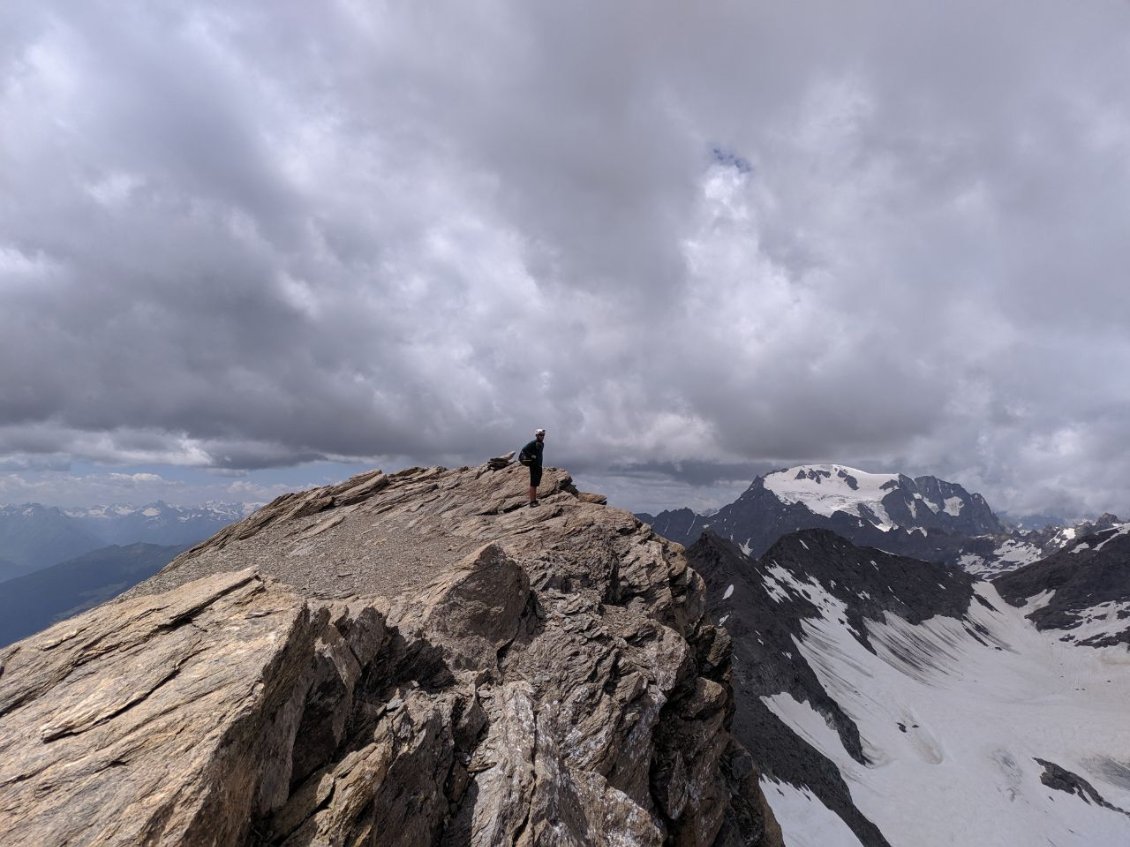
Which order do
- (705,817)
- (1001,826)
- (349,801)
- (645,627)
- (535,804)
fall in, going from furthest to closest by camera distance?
1. (1001,826)
2. (645,627)
3. (705,817)
4. (535,804)
5. (349,801)

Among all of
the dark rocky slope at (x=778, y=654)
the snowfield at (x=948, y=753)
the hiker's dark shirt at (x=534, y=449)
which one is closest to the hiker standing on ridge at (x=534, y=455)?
the hiker's dark shirt at (x=534, y=449)

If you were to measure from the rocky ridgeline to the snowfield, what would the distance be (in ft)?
186

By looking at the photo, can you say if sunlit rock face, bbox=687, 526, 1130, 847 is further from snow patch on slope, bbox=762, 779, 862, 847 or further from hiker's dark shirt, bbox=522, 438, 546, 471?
hiker's dark shirt, bbox=522, 438, 546, 471

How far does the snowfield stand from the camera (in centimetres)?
8788

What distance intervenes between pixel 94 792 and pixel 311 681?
162 inches

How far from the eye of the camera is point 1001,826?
305 feet

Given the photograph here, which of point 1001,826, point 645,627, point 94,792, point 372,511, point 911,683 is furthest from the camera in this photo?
point 911,683

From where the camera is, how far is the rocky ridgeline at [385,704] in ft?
30.2

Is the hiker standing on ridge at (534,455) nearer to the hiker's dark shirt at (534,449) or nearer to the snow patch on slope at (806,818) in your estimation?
the hiker's dark shirt at (534,449)

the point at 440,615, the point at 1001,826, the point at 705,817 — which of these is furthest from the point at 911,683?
the point at 440,615

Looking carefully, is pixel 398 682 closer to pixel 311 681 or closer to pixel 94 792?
pixel 311 681

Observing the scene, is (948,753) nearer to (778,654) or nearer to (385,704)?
(778,654)

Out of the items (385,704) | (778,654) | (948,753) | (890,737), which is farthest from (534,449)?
(948,753)

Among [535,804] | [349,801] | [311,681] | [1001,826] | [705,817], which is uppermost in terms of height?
[311,681]
